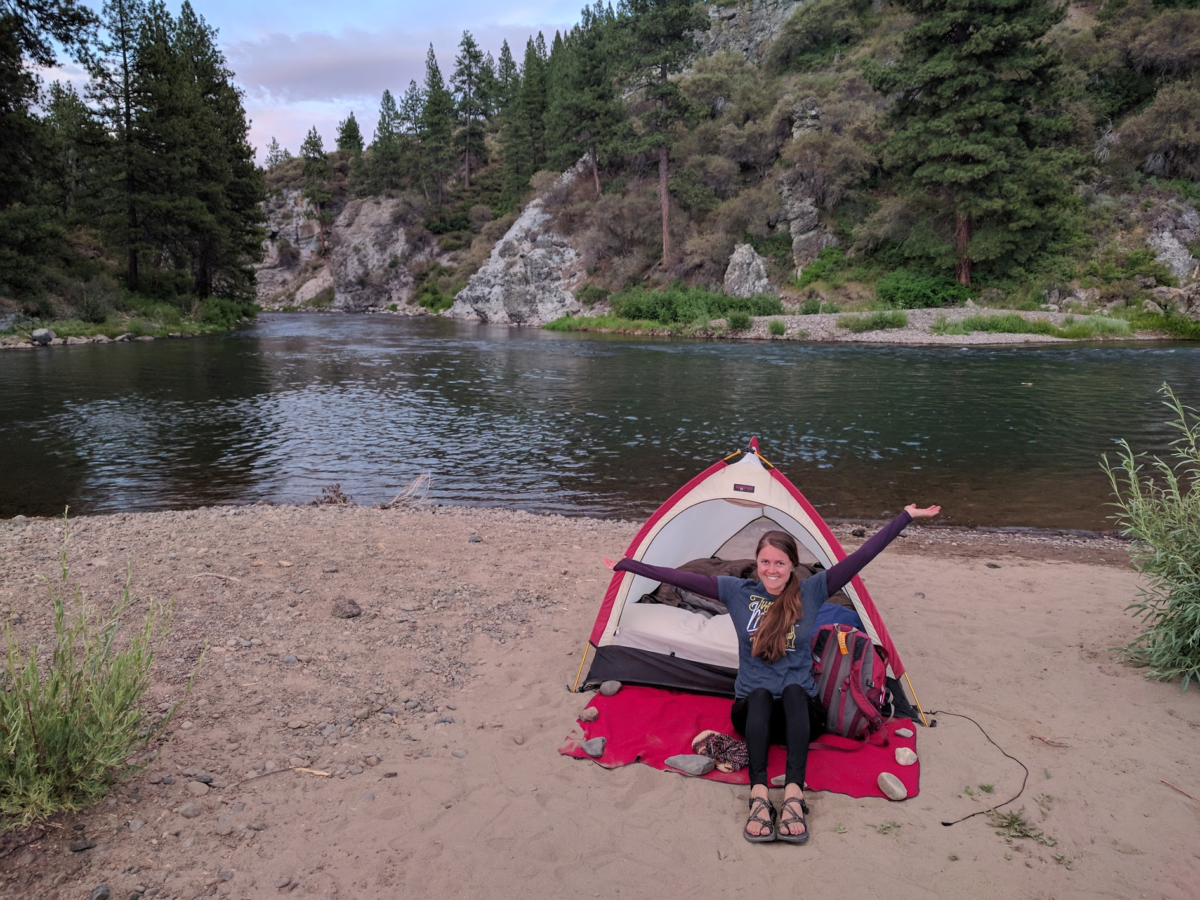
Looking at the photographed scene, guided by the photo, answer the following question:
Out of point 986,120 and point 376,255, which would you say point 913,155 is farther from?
point 376,255

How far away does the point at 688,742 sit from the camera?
423 centimetres

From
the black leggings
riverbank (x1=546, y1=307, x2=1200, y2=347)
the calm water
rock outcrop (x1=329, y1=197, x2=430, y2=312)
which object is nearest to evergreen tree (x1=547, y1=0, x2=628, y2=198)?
riverbank (x1=546, y1=307, x2=1200, y2=347)

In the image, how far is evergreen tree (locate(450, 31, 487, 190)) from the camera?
249 ft

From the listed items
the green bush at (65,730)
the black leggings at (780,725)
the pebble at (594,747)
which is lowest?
the pebble at (594,747)

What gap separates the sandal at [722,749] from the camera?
3.97m

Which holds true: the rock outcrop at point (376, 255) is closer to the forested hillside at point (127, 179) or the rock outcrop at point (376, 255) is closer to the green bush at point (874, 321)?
the forested hillside at point (127, 179)

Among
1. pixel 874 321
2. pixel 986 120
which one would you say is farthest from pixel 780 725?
pixel 986 120

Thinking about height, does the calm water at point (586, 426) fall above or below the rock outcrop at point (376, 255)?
below

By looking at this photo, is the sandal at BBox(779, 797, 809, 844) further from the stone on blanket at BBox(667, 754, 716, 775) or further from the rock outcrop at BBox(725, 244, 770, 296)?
the rock outcrop at BBox(725, 244, 770, 296)

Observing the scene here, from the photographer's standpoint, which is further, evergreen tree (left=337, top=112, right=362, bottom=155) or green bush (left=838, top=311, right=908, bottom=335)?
evergreen tree (left=337, top=112, right=362, bottom=155)

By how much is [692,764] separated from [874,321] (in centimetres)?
2983

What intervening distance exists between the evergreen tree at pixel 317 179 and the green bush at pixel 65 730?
85.3 meters

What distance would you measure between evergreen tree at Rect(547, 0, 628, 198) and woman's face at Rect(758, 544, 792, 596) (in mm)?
41255

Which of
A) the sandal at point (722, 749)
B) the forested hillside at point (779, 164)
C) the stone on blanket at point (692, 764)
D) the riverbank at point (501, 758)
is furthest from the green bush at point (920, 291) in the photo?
the stone on blanket at point (692, 764)
